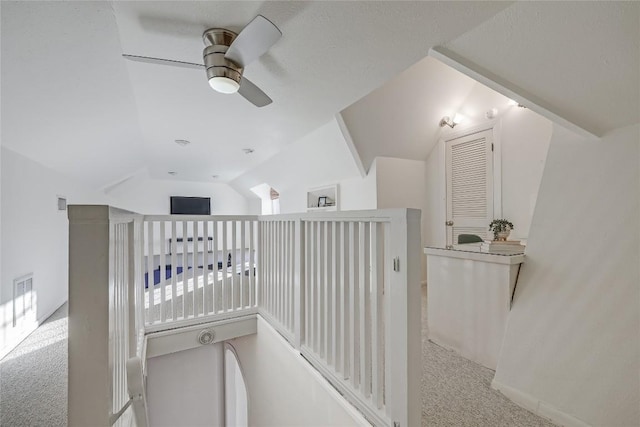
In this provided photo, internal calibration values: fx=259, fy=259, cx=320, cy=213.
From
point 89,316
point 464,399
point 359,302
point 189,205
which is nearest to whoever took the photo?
point 89,316

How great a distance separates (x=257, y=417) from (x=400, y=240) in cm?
254

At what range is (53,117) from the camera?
222cm

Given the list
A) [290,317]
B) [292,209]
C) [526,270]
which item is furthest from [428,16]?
[292,209]

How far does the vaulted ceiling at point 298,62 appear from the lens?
137 centimetres

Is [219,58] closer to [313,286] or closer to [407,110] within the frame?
[313,286]

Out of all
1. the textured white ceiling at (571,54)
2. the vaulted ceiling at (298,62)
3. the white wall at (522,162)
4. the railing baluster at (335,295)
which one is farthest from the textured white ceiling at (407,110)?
the railing baluster at (335,295)

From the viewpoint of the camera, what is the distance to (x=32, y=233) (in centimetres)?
267

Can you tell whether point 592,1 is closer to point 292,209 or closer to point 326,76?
point 326,76

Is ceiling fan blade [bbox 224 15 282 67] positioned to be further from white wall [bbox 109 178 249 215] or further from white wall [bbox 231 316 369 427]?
white wall [bbox 109 178 249 215]

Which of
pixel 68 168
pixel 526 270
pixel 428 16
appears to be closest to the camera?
pixel 428 16

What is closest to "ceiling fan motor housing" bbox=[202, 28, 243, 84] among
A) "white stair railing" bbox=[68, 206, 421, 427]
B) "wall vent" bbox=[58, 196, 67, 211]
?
"white stair railing" bbox=[68, 206, 421, 427]

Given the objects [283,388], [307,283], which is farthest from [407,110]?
[283,388]

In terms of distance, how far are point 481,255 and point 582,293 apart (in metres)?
0.60

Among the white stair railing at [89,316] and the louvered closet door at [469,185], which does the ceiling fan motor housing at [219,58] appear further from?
the louvered closet door at [469,185]
